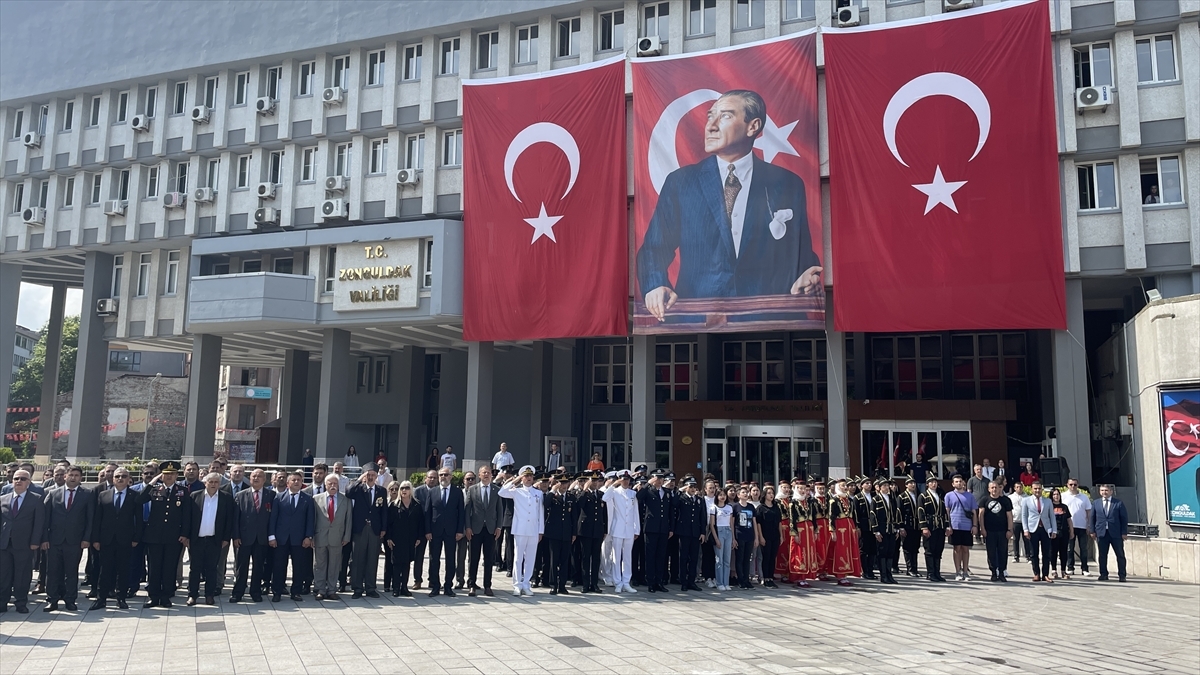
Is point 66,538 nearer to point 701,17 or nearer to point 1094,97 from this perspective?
point 701,17

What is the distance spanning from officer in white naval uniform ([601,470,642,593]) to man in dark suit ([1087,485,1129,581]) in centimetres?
852

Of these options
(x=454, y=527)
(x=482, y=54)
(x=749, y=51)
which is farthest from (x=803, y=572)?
(x=482, y=54)

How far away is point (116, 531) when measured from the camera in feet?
36.9

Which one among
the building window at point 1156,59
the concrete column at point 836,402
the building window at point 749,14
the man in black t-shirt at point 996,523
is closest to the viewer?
the man in black t-shirt at point 996,523

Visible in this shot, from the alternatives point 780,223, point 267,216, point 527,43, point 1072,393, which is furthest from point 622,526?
point 267,216

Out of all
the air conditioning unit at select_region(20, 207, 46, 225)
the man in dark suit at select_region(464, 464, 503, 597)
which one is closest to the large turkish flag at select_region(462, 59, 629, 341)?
the man in dark suit at select_region(464, 464, 503, 597)

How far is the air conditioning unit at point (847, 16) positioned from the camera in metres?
24.1

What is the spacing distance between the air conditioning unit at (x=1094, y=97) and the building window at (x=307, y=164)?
915 inches

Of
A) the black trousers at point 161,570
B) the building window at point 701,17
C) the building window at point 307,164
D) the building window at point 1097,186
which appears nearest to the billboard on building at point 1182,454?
the building window at point 1097,186

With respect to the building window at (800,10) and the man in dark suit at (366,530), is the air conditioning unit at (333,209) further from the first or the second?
the man in dark suit at (366,530)

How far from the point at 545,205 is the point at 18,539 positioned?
17.5 m

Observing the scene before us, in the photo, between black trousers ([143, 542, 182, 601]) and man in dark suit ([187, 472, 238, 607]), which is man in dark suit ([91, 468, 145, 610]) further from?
man in dark suit ([187, 472, 238, 607])

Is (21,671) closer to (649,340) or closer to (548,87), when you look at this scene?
(649,340)

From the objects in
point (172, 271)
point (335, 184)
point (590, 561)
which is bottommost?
point (590, 561)
